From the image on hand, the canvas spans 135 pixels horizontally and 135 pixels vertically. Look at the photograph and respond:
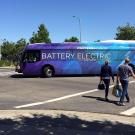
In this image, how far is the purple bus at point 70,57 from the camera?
1309 inches

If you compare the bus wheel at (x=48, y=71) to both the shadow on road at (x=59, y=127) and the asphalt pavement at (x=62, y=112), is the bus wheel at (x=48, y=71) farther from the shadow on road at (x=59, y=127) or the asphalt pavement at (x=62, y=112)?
the shadow on road at (x=59, y=127)

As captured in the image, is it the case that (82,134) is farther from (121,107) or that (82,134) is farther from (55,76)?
(55,76)

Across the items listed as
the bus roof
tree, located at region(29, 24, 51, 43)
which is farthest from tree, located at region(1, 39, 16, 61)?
the bus roof

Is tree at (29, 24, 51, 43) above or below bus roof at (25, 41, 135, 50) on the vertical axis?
above

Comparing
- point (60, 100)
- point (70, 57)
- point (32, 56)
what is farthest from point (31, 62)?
point (60, 100)

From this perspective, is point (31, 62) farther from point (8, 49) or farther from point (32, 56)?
point (8, 49)

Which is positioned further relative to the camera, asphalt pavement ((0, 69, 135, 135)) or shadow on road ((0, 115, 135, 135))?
asphalt pavement ((0, 69, 135, 135))

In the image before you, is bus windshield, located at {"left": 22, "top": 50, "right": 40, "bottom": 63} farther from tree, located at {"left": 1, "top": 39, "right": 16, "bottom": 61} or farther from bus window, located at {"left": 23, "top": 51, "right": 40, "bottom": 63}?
tree, located at {"left": 1, "top": 39, "right": 16, "bottom": 61}

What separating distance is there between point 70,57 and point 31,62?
9.59 feet

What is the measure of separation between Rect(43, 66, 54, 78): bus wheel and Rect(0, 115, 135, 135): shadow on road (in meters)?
19.7

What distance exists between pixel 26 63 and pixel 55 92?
1219cm

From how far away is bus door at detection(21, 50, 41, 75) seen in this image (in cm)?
3316

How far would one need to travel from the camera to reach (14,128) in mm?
11508

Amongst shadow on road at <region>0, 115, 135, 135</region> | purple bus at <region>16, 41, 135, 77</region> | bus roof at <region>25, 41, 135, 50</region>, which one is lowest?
shadow on road at <region>0, 115, 135, 135</region>
